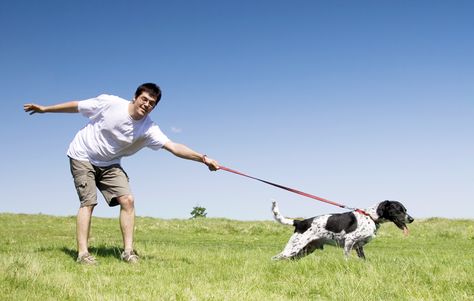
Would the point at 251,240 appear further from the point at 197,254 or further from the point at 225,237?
the point at 197,254

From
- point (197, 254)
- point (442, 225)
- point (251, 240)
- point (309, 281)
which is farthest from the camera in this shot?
point (442, 225)

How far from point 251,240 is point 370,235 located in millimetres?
11936

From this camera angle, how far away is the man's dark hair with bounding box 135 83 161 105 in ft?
24.8

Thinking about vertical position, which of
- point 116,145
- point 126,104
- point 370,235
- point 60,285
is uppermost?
point 126,104

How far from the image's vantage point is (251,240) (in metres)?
20.3

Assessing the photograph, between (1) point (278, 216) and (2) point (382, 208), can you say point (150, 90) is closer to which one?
(1) point (278, 216)

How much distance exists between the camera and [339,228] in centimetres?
850

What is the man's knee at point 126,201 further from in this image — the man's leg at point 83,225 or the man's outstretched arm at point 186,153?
the man's outstretched arm at point 186,153

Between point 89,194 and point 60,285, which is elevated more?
point 89,194

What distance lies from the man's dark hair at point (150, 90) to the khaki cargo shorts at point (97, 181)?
1348 mm

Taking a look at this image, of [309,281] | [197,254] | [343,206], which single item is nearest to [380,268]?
[309,281]

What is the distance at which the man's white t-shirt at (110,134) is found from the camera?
25.2ft

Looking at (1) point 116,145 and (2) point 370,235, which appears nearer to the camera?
(1) point 116,145

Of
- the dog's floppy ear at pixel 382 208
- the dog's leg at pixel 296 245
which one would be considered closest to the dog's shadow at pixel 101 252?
the dog's leg at pixel 296 245
